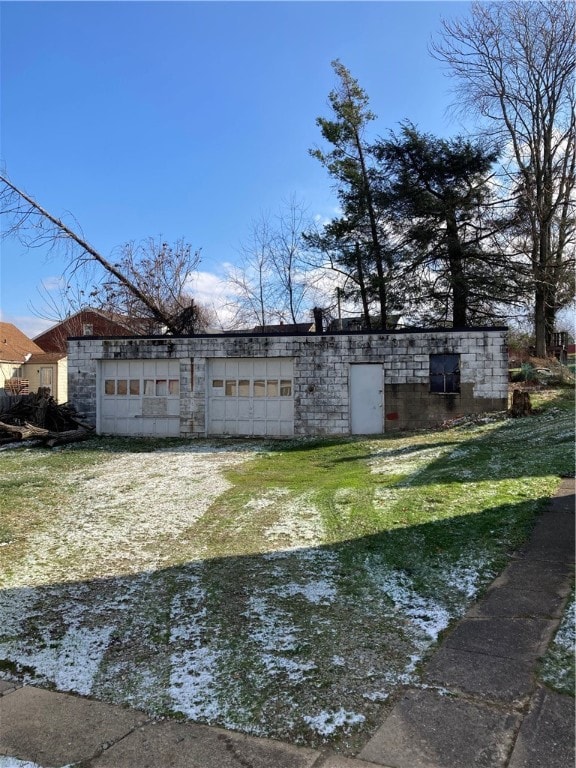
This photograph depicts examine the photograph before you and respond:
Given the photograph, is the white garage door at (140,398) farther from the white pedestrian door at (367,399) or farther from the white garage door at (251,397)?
the white pedestrian door at (367,399)

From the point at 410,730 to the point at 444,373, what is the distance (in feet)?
40.6

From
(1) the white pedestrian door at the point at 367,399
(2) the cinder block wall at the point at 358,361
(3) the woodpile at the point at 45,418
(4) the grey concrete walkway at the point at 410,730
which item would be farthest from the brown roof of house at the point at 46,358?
(4) the grey concrete walkway at the point at 410,730

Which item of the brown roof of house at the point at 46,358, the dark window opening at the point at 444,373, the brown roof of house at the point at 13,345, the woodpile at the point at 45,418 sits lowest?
the woodpile at the point at 45,418

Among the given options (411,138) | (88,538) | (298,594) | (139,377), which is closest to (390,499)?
(298,594)

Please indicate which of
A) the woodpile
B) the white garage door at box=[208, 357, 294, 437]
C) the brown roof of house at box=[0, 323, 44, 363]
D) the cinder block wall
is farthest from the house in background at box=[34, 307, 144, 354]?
the white garage door at box=[208, 357, 294, 437]

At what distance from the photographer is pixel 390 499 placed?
6977 millimetres

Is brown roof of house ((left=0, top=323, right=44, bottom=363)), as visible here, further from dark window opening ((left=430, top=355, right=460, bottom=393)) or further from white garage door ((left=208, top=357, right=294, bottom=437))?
dark window opening ((left=430, top=355, right=460, bottom=393))

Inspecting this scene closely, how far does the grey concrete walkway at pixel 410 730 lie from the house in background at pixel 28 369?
29916 mm

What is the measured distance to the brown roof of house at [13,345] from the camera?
102ft

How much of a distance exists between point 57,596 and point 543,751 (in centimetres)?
345

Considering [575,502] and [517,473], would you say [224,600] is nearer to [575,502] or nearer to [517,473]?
[575,502]

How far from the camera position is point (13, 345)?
3234 cm

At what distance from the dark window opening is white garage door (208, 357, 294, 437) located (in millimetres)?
3665

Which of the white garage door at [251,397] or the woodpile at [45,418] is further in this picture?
the white garage door at [251,397]
